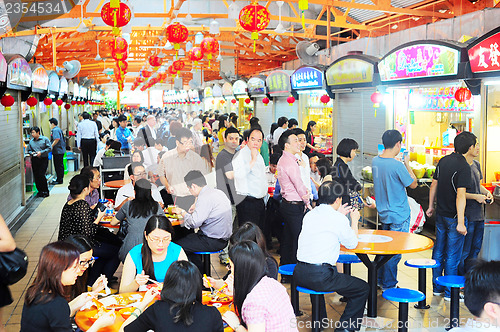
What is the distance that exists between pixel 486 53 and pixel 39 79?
9.09 metres

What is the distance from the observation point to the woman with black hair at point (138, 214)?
5.41 metres

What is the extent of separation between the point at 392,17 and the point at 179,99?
28.0 m

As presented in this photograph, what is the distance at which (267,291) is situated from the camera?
10.7 feet

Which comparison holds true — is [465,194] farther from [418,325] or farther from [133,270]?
[133,270]

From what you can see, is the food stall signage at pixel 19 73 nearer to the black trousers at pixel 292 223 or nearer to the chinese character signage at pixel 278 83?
the black trousers at pixel 292 223

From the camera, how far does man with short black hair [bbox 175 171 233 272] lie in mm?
5688

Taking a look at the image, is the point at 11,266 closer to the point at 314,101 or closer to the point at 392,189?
the point at 392,189

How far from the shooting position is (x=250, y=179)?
6609mm

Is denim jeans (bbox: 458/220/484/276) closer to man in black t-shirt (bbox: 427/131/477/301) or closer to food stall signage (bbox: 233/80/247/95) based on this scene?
man in black t-shirt (bbox: 427/131/477/301)

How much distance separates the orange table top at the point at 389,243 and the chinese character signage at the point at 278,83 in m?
9.18

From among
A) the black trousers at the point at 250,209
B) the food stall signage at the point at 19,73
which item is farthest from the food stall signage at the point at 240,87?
the black trousers at the point at 250,209

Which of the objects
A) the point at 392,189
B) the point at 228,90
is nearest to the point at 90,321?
the point at 392,189

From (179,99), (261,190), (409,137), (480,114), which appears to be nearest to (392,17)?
(409,137)


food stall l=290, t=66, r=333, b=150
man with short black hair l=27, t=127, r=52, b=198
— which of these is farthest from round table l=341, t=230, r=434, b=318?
man with short black hair l=27, t=127, r=52, b=198
